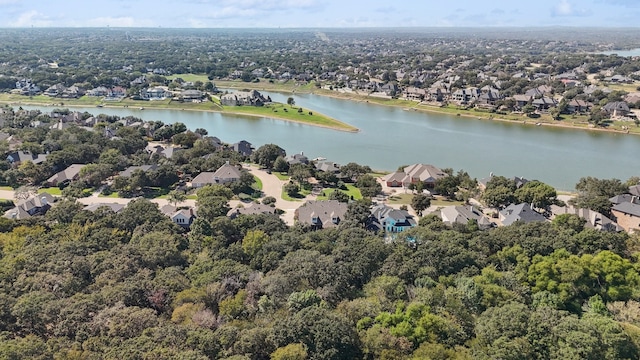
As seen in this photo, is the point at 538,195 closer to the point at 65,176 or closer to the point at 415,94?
the point at 65,176

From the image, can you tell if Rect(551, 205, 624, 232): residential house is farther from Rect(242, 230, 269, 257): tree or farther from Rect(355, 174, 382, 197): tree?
Rect(242, 230, 269, 257): tree

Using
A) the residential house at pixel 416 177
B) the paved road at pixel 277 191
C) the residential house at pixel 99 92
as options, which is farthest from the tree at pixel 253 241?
the residential house at pixel 99 92

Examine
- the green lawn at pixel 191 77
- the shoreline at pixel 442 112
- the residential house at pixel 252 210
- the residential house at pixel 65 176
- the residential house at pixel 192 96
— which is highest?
the green lawn at pixel 191 77

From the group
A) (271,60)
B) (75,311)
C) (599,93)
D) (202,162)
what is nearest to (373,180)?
(202,162)

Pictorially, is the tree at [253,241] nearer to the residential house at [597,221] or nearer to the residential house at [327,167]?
the residential house at [327,167]

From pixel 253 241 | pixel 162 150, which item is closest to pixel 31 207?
pixel 162 150
